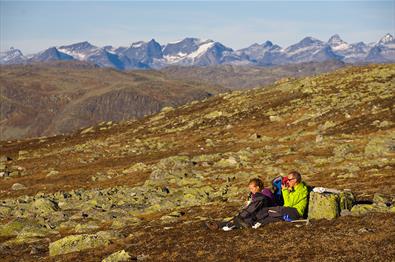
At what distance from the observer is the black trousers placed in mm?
25828

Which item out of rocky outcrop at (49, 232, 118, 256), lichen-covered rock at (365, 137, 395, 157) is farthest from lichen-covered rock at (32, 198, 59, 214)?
lichen-covered rock at (365, 137, 395, 157)

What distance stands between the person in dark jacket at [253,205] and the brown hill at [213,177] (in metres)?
1.00

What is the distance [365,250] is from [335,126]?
5101cm

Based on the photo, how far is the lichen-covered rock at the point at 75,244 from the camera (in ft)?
89.6

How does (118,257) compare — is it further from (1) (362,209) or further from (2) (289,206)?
(1) (362,209)

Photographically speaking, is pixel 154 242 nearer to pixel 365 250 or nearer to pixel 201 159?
pixel 365 250

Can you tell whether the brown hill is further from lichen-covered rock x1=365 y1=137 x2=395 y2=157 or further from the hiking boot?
the hiking boot

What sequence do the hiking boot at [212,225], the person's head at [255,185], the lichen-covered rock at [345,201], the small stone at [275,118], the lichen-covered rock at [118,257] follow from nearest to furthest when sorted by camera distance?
the lichen-covered rock at [118,257] < the person's head at [255,185] < the lichen-covered rock at [345,201] < the hiking boot at [212,225] < the small stone at [275,118]

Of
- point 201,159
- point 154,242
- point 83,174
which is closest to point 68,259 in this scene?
point 154,242

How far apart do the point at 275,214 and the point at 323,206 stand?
2.44 meters

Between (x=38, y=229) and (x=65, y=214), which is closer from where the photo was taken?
(x=38, y=229)

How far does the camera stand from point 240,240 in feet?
78.6

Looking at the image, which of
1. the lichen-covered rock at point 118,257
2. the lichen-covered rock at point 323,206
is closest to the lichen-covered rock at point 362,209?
the lichen-covered rock at point 323,206

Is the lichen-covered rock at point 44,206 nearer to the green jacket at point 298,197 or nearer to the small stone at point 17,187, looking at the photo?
the small stone at point 17,187
